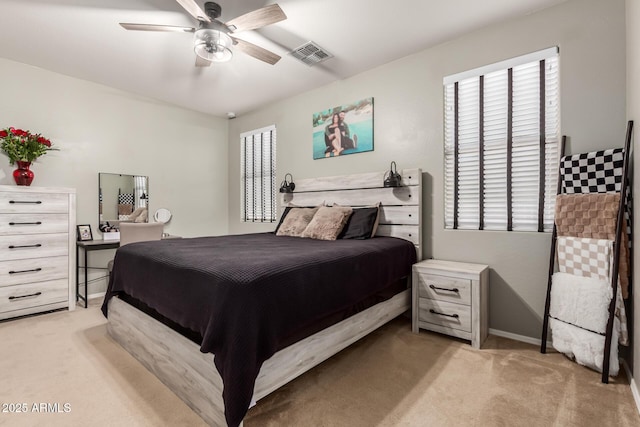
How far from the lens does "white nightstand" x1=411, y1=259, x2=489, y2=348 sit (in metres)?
2.27

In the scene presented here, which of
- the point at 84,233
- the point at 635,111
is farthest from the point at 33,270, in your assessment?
the point at 635,111

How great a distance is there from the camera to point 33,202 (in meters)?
2.95

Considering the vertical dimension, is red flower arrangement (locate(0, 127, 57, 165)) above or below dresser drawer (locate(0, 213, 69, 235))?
above

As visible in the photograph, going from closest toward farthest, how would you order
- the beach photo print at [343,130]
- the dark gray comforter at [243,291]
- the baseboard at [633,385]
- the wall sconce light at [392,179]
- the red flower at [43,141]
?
the dark gray comforter at [243,291]
the baseboard at [633,385]
the wall sconce light at [392,179]
the red flower at [43,141]
the beach photo print at [343,130]

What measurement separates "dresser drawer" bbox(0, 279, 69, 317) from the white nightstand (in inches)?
140

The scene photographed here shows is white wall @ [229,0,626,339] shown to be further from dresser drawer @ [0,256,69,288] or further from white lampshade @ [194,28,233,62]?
dresser drawer @ [0,256,69,288]

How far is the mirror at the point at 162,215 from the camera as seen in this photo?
4.27 metres

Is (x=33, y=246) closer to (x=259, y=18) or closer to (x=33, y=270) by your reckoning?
(x=33, y=270)

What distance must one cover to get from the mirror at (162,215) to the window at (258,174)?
1113mm

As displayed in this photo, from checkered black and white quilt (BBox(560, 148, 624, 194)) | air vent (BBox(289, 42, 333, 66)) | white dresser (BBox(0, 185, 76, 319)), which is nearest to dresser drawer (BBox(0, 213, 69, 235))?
white dresser (BBox(0, 185, 76, 319))

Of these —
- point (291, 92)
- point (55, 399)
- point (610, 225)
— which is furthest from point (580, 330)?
point (291, 92)

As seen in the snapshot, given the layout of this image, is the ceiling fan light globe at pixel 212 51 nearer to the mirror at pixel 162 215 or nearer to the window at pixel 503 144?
the window at pixel 503 144

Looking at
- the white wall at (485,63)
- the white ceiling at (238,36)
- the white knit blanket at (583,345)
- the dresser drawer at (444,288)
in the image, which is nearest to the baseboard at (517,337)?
the white wall at (485,63)

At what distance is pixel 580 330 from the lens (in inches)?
76.5
